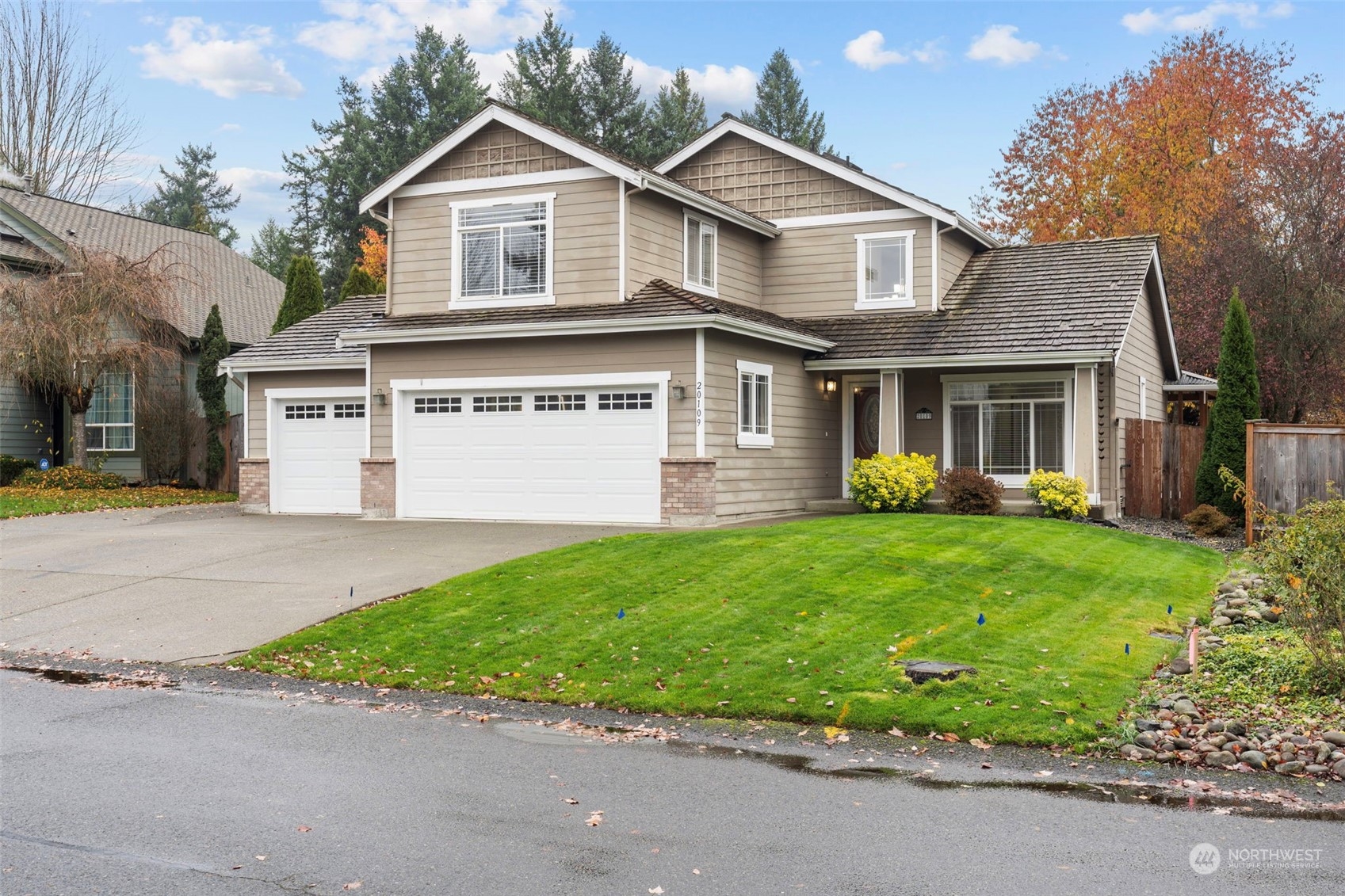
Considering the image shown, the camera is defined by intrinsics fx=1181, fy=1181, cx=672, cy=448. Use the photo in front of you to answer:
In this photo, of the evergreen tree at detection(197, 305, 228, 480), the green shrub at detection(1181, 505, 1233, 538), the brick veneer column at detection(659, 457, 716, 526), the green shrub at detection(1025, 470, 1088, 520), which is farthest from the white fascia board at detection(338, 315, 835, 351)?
the evergreen tree at detection(197, 305, 228, 480)

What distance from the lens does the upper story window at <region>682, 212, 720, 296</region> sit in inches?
851

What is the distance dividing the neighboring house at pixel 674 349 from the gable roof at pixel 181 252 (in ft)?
31.6

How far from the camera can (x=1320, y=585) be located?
830cm

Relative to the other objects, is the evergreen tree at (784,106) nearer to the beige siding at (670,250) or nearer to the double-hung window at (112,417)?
the double-hung window at (112,417)

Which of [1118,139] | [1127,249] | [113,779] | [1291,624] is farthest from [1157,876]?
[1118,139]

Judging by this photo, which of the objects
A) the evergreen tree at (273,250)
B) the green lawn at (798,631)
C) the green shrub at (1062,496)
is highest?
the evergreen tree at (273,250)

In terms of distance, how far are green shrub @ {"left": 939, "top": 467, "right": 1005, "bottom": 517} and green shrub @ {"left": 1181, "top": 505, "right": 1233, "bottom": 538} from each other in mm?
3130

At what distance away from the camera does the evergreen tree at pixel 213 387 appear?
28750 mm

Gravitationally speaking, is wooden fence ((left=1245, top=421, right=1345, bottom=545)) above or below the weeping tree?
below

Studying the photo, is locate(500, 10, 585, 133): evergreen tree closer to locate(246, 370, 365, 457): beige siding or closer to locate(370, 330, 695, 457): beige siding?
locate(246, 370, 365, 457): beige siding

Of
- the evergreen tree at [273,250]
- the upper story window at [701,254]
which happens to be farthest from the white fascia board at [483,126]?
the evergreen tree at [273,250]

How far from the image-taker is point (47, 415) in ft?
97.8

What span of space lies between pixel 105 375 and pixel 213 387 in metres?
3.14

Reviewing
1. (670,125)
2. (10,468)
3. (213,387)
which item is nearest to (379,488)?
(213,387)
